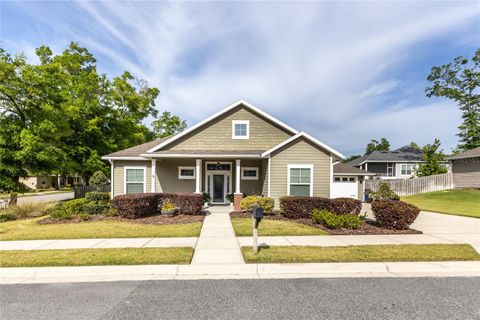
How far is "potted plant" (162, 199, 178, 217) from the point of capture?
1166 centimetres

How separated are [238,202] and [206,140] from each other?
4.96 metres

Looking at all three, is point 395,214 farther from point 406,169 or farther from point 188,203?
point 406,169

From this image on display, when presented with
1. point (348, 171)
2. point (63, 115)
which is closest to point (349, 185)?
point (348, 171)

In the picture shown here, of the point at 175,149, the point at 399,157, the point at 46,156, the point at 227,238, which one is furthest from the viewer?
the point at 399,157

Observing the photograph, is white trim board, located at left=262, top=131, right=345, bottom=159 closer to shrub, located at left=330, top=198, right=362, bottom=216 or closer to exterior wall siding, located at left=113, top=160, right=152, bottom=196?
shrub, located at left=330, top=198, right=362, bottom=216

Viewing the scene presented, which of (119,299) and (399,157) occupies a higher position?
(399,157)

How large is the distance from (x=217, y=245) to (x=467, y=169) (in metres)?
32.6

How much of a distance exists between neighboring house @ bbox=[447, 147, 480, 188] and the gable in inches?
935

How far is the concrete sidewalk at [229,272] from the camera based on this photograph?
4.88 m

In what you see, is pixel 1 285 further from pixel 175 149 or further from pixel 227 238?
pixel 175 149

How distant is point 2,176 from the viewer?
41.3ft

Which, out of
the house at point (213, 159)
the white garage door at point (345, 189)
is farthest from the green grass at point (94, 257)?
the white garage door at point (345, 189)

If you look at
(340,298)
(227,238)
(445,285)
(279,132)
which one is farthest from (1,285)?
(279,132)

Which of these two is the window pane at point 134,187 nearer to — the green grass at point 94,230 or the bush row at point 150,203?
the bush row at point 150,203
